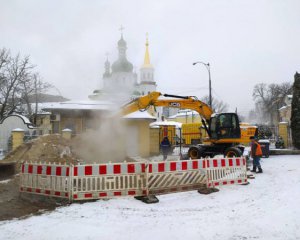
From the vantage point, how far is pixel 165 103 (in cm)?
1462

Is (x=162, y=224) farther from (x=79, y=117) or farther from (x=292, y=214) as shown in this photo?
(x=79, y=117)

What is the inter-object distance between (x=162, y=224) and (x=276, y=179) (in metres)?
7.01

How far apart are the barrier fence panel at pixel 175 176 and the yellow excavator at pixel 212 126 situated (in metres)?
5.37

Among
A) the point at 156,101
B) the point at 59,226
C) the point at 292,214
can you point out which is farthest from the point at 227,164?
the point at 59,226

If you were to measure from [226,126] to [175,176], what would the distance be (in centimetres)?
726

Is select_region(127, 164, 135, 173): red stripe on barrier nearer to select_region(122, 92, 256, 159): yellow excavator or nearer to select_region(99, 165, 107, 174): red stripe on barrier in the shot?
select_region(99, 165, 107, 174): red stripe on barrier

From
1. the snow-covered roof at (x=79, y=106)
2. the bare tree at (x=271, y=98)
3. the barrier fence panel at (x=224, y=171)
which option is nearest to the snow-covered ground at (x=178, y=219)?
the barrier fence panel at (x=224, y=171)

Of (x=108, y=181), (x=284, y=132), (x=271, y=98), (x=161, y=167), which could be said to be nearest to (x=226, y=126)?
(x=161, y=167)

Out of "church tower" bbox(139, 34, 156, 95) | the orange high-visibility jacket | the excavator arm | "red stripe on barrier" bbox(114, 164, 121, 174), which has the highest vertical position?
"church tower" bbox(139, 34, 156, 95)

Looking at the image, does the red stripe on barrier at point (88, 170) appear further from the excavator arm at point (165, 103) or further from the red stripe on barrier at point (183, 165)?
the excavator arm at point (165, 103)

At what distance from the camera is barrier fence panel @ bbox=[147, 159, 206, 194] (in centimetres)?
873

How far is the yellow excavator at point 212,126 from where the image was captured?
14.5 m

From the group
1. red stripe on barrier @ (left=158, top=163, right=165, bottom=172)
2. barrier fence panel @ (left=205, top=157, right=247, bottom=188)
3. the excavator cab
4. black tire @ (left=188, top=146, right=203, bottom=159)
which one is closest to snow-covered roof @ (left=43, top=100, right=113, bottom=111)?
black tire @ (left=188, top=146, right=203, bottom=159)

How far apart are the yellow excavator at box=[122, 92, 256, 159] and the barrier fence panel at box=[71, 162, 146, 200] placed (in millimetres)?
6127
